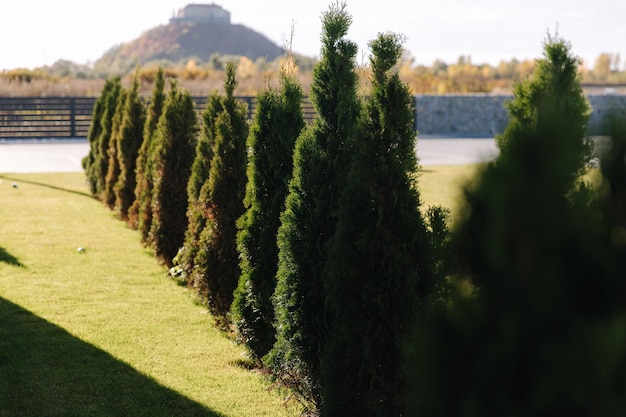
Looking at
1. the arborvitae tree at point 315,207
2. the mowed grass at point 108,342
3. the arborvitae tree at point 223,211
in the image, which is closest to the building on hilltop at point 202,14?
the mowed grass at point 108,342

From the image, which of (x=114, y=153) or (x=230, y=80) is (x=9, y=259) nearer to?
(x=114, y=153)

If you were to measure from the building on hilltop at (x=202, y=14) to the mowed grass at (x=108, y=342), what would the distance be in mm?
101499

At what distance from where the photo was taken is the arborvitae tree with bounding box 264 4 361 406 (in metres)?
4.80

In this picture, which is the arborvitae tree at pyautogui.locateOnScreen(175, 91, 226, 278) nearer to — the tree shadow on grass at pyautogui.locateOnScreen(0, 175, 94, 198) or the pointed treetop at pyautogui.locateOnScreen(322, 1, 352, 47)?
the pointed treetop at pyautogui.locateOnScreen(322, 1, 352, 47)

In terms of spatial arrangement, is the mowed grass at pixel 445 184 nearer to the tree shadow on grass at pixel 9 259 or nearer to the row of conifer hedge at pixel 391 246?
the row of conifer hedge at pixel 391 246

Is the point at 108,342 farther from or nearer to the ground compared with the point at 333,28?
nearer to the ground

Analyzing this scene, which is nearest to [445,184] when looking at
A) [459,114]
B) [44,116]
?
[459,114]

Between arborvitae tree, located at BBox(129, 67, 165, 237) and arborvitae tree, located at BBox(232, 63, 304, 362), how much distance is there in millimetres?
4413

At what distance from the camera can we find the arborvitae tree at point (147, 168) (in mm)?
10258

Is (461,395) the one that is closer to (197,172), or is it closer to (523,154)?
(523,154)

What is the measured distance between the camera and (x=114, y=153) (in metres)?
13.3

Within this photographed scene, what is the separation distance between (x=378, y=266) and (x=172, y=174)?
221 inches

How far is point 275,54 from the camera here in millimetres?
111688

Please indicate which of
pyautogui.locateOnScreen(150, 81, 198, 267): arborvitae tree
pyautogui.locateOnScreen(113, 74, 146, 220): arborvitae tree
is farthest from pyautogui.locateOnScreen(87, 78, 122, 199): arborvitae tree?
pyautogui.locateOnScreen(150, 81, 198, 267): arborvitae tree
